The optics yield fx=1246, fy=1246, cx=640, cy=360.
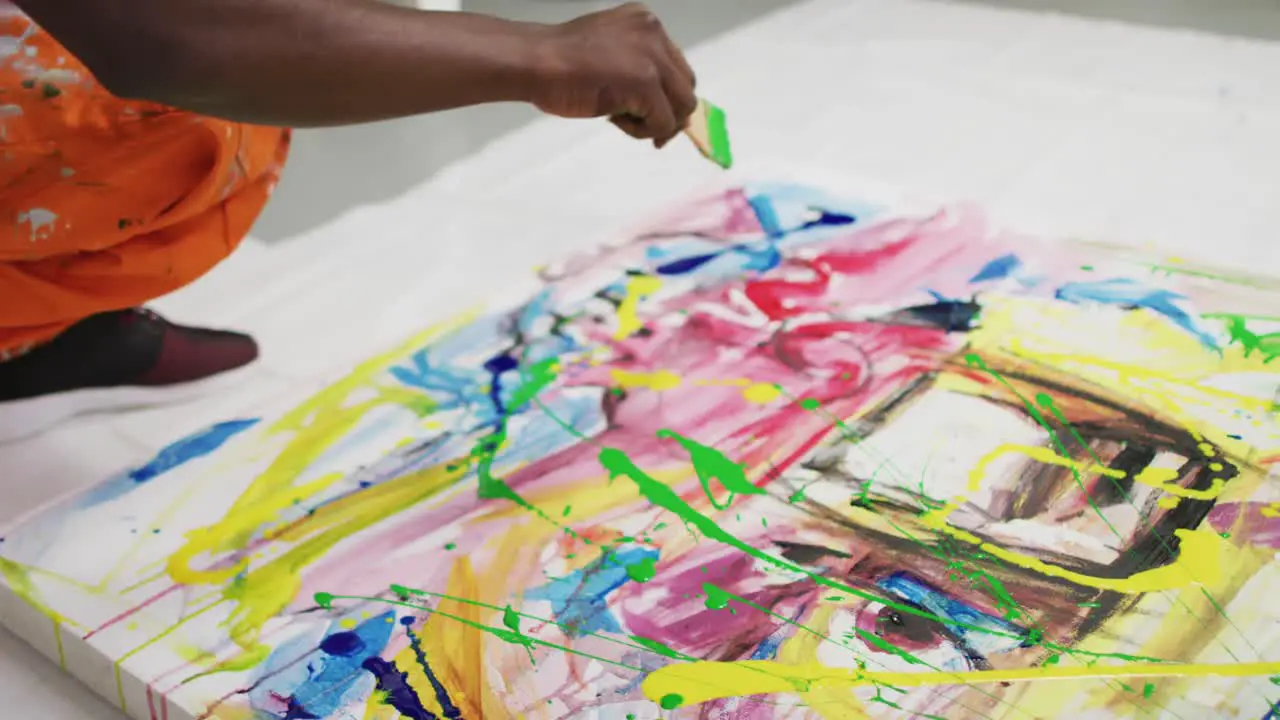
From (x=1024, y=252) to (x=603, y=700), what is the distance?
2.68 ft

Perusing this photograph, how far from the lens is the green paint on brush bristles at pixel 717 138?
3.80 ft

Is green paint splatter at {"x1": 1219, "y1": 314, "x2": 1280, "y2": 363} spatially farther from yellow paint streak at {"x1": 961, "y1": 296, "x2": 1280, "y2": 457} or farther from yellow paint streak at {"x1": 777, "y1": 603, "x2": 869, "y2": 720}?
yellow paint streak at {"x1": 777, "y1": 603, "x2": 869, "y2": 720}

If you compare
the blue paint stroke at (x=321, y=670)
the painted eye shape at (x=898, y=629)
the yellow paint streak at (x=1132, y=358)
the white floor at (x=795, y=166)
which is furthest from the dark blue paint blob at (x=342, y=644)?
the yellow paint streak at (x=1132, y=358)

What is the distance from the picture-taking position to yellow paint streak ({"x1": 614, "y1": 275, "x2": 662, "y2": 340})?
140 cm

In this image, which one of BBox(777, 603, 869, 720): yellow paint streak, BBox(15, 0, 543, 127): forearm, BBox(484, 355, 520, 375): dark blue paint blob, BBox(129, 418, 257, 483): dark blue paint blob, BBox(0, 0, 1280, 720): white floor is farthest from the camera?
BBox(0, 0, 1280, 720): white floor

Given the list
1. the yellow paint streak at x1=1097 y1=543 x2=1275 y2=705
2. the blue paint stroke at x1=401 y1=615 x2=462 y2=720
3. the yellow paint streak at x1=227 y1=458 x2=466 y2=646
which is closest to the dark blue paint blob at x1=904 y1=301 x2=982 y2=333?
the yellow paint streak at x1=1097 y1=543 x2=1275 y2=705

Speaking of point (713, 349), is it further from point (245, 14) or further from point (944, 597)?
point (245, 14)

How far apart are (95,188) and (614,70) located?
540 mm

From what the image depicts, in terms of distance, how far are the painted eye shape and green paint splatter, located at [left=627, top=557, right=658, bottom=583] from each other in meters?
0.18

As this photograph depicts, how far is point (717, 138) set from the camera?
1177 mm

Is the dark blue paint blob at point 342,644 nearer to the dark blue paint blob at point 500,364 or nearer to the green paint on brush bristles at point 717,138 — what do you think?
the dark blue paint blob at point 500,364

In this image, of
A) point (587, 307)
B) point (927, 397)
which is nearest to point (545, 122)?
point (587, 307)

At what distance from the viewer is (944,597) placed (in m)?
0.98

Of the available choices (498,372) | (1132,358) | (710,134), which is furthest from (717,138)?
(1132,358)
